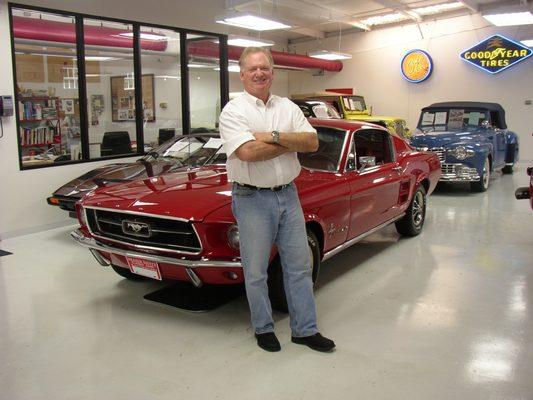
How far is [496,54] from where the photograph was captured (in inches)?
546

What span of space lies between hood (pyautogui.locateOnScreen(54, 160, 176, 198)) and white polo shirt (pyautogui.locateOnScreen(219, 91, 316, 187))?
10.3ft

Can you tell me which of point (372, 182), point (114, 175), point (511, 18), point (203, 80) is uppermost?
point (511, 18)

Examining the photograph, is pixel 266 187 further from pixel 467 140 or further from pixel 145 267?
pixel 467 140

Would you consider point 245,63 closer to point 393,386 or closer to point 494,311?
point 393,386

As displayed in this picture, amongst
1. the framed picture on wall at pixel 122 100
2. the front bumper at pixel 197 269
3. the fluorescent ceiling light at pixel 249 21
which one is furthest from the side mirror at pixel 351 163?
the framed picture on wall at pixel 122 100

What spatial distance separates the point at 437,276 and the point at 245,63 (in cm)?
280

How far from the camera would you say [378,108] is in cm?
1662

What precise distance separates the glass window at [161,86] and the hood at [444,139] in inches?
178

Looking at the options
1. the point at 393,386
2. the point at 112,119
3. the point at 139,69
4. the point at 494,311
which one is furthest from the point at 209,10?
the point at 393,386

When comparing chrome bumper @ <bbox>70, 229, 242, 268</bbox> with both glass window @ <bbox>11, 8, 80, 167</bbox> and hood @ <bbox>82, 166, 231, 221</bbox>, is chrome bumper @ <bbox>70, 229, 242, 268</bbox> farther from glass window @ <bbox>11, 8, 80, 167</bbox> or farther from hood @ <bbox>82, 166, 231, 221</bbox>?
glass window @ <bbox>11, 8, 80, 167</bbox>

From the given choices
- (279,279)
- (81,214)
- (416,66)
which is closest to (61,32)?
(81,214)

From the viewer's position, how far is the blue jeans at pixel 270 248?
3090 mm

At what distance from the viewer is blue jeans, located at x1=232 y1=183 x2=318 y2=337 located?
309 centimetres

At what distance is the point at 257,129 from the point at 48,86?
6.02 meters
